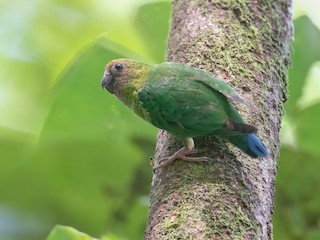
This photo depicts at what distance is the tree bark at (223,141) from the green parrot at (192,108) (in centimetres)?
3

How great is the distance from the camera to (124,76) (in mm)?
1359

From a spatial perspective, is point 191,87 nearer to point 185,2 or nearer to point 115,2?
point 185,2

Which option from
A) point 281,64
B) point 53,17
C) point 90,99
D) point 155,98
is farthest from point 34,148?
point 281,64

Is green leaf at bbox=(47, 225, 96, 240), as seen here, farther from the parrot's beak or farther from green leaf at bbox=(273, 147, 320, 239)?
green leaf at bbox=(273, 147, 320, 239)

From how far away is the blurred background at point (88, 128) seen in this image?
5.76 ft

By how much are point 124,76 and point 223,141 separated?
29 cm

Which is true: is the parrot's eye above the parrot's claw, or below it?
above

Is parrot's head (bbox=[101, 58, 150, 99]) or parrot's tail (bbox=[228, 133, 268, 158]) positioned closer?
parrot's tail (bbox=[228, 133, 268, 158])

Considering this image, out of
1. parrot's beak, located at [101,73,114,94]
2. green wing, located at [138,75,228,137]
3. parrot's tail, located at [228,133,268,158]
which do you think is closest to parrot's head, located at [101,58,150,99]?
parrot's beak, located at [101,73,114,94]

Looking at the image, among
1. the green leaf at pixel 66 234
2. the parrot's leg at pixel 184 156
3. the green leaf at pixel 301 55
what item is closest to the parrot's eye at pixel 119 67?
the parrot's leg at pixel 184 156

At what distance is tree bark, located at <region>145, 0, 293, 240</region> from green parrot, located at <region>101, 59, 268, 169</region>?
34mm

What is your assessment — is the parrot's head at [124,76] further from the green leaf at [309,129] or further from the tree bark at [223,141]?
the green leaf at [309,129]

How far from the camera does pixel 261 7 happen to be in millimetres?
1445

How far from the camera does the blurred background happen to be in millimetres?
1755
